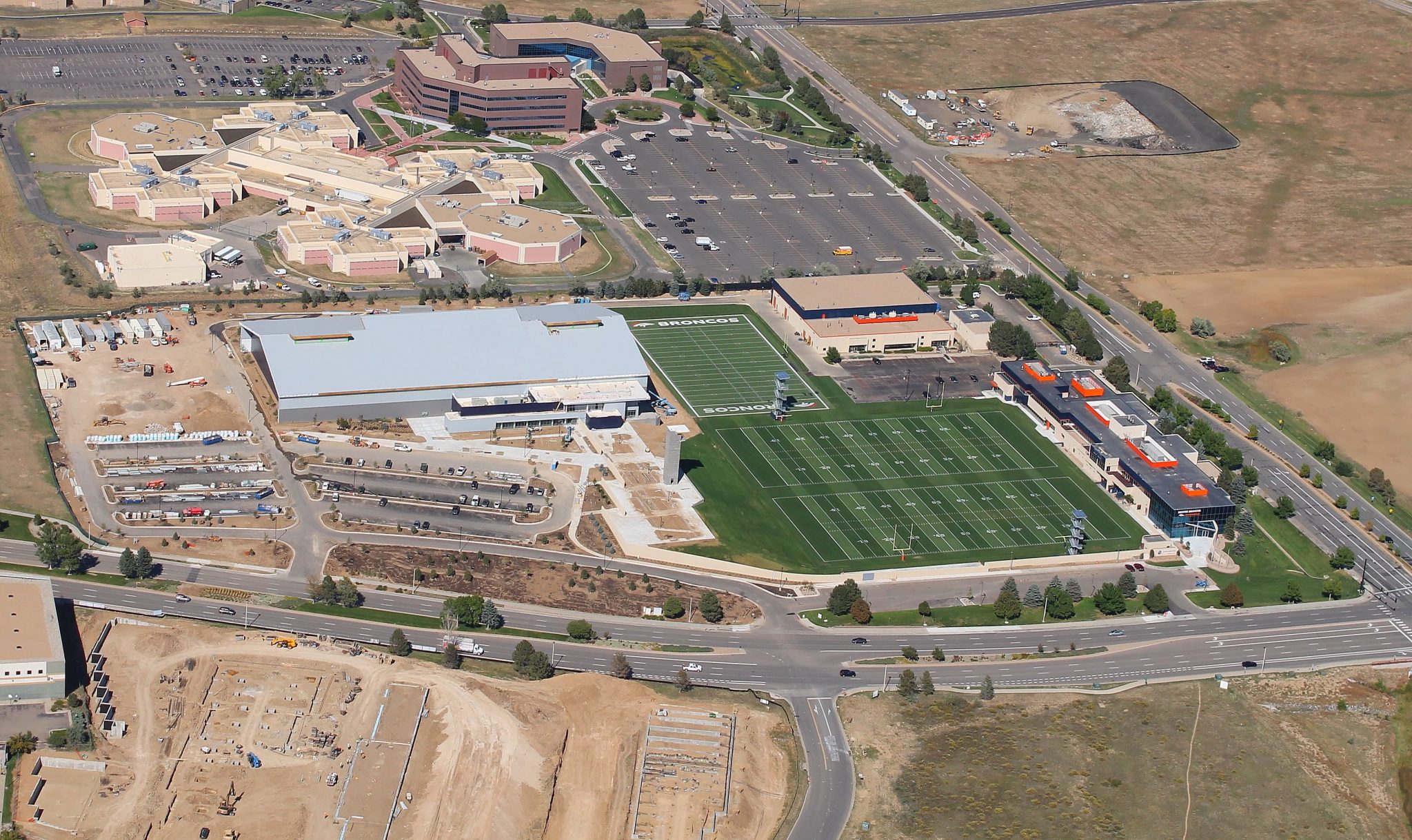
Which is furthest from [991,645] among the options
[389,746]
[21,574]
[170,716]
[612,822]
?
[21,574]

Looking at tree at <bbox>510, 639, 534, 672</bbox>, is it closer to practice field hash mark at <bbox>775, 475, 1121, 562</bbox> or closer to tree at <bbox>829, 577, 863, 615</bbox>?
tree at <bbox>829, 577, 863, 615</bbox>

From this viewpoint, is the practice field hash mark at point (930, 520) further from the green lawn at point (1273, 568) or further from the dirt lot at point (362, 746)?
the dirt lot at point (362, 746)

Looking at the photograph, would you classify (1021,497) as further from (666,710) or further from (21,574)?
(21,574)

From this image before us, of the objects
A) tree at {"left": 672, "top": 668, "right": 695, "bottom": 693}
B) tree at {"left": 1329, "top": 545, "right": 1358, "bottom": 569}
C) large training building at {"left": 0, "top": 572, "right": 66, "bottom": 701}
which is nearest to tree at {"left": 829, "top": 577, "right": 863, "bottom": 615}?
tree at {"left": 672, "top": 668, "right": 695, "bottom": 693}

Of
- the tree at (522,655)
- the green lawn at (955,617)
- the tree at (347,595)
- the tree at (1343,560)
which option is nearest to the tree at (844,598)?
the green lawn at (955,617)

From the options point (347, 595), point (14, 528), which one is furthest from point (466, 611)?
point (14, 528)
